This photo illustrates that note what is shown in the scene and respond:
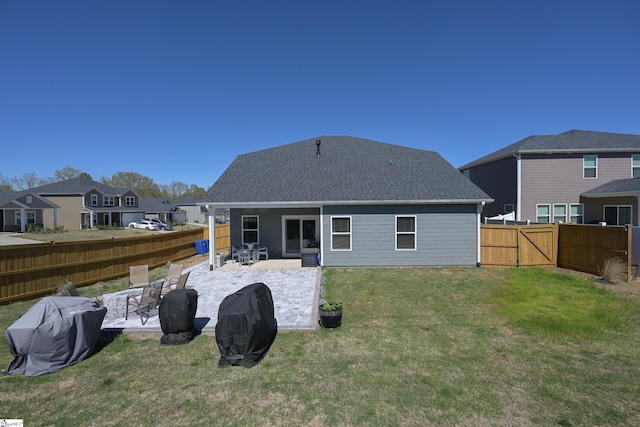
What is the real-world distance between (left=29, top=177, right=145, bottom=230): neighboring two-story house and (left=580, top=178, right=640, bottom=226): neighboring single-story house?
55.9 m

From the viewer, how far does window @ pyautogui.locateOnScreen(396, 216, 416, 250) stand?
13.0 m

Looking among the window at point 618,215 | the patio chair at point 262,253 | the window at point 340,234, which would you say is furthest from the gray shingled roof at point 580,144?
the patio chair at point 262,253

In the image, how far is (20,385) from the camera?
4.56m

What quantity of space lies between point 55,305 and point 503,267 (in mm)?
14918

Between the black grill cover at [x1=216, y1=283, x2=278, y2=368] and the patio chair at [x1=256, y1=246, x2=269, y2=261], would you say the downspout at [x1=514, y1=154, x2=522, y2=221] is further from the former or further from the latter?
the black grill cover at [x1=216, y1=283, x2=278, y2=368]

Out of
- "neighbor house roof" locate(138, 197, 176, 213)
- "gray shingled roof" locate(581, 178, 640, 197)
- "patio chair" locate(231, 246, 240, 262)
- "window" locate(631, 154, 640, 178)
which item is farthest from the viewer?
"neighbor house roof" locate(138, 197, 176, 213)

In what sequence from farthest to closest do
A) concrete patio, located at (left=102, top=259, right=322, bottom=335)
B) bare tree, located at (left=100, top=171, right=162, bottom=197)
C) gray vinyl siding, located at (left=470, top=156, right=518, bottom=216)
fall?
1. bare tree, located at (left=100, top=171, right=162, bottom=197)
2. gray vinyl siding, located at (left=470, top=156, right=518, bottom=216)
3. concrete patio, located at (left=102, top=259, right=322, bottom=335)

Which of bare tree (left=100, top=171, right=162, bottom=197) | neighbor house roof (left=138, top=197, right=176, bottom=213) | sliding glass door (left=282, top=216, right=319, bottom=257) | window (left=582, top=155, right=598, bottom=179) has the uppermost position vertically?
bare tree (left=100, top=171, right=162, bottom=197)

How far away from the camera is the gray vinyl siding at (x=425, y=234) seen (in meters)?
12.9

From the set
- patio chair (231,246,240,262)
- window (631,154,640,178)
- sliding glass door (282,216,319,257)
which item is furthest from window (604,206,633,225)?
patio chair (231,246,240,262)

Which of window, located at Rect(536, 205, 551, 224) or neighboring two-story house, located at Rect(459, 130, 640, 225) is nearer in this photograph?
neighboring two-story house, located at Rect(459, 130, 640, 225)

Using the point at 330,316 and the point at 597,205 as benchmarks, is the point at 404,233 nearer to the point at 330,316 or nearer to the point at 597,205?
the point at 330,316

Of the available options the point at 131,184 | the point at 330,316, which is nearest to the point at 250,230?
the point at 330,316

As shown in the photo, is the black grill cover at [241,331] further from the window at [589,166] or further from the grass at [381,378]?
the window at [589,166]
